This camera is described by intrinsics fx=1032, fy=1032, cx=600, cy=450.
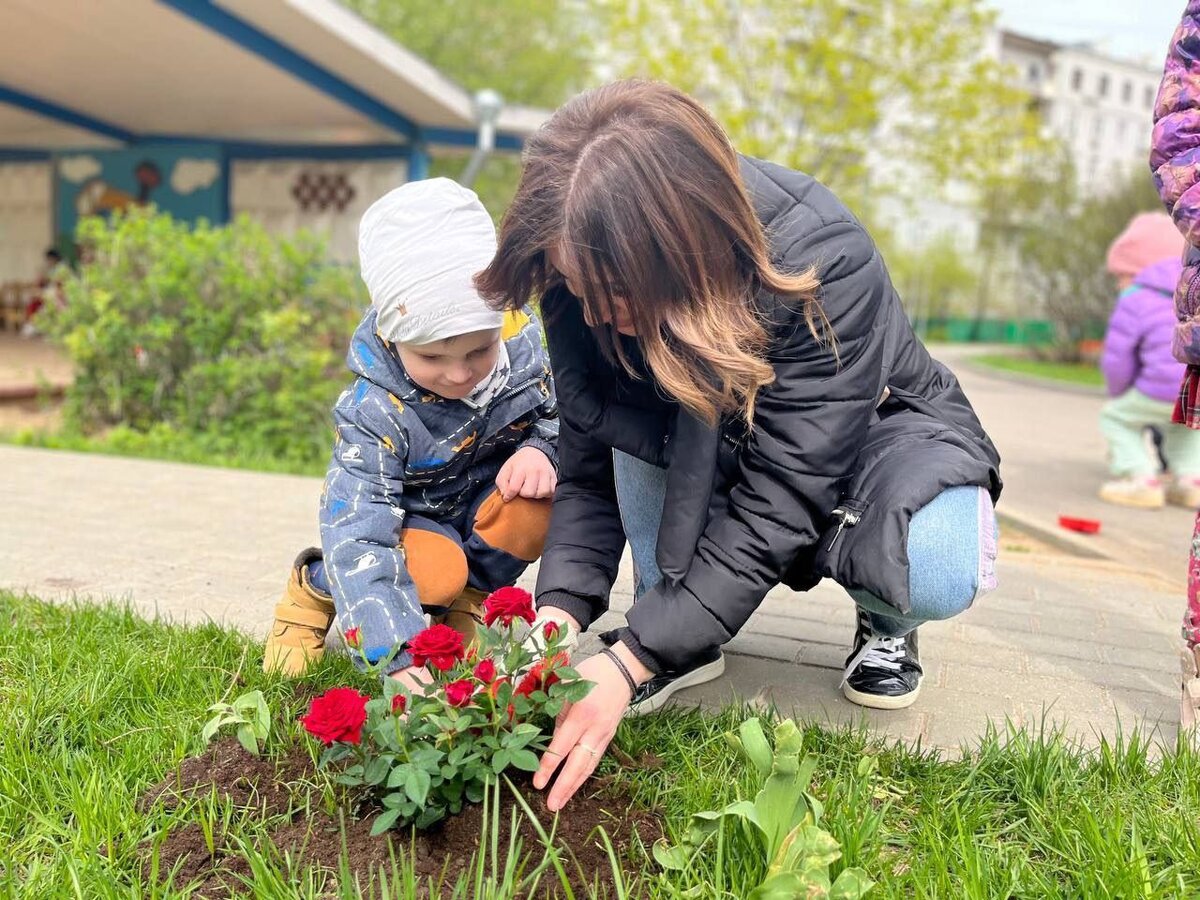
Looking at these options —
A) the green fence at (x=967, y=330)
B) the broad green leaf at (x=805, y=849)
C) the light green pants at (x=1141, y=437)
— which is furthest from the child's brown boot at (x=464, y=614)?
the green fence at (x=967, y=330)

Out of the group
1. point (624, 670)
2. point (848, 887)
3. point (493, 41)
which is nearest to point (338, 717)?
point (624, 670)

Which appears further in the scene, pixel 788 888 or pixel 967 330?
pixel 967 330

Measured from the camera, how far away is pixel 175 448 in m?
6.13

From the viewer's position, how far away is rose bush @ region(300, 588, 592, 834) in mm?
1630

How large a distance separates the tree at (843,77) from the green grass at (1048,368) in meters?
4.02

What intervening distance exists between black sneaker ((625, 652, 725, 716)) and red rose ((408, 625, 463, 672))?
644 mm

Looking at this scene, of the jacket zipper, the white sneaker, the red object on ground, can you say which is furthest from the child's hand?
the white sneaker

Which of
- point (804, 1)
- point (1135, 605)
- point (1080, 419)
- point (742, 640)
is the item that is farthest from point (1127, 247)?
point (804, 1)

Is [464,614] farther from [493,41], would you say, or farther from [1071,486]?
[493,41]

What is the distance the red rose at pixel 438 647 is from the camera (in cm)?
162

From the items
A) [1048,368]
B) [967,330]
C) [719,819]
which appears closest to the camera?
[719,819]

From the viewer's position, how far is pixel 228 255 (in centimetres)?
636

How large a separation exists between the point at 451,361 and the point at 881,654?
126 cm

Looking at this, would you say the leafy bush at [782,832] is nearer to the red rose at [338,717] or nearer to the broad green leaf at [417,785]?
the broad green leaf at [417,785]
